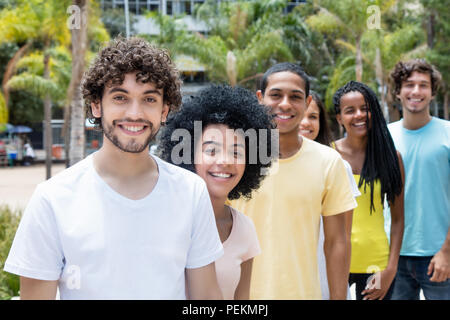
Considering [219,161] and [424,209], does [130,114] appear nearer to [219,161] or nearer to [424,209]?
[219,161]

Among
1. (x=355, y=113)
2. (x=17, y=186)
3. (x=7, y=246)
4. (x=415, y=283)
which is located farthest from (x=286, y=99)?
(x=17, y=186)

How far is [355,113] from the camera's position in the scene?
3.30 metres

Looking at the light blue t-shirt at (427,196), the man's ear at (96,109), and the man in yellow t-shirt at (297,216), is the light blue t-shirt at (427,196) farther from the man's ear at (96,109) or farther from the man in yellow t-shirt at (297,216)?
the man's ear at (96,109)

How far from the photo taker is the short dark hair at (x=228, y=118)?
228 cm

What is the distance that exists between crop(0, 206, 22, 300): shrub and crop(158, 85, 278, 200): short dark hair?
11.3ft

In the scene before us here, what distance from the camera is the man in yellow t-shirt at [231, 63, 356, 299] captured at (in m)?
2.39

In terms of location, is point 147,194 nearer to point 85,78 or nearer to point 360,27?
point 85,78

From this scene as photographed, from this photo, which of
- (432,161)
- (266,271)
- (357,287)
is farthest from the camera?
(432,161)

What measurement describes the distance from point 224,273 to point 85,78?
0.91 m

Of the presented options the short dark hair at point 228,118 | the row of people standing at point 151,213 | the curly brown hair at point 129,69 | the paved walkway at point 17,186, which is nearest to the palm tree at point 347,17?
the paved walkway at point 17,186

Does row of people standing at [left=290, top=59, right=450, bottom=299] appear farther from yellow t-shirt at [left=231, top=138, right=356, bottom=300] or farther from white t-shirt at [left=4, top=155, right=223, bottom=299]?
white t-shirt at [left=4, top=155, right=223, bottom=299]

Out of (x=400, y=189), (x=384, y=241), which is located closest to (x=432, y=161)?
(x=400, y=189)

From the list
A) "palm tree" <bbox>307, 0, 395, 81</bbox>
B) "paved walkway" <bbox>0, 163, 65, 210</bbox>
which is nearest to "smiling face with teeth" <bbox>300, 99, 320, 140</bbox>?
"paved walkway" <bbox>0, 163, 65, 210</bbox>

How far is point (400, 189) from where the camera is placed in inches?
129
